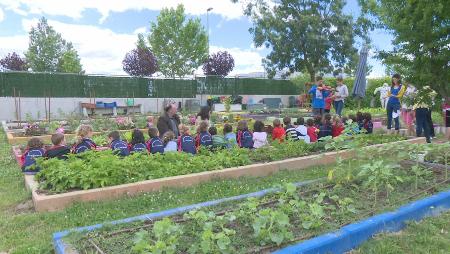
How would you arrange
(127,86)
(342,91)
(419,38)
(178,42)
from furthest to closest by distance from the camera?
(178,42)
(127,86)
(342,91)
(419,38)

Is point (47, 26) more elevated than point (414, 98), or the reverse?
point (47, 26)

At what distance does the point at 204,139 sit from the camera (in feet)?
26.0

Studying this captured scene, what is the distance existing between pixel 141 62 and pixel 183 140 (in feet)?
93.1

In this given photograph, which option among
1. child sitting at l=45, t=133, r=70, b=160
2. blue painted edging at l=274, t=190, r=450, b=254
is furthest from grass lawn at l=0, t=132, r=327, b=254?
blue painted edging at l=274, t=190, r=450, b=254

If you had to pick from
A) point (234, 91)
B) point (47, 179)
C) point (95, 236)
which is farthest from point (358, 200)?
point (234, 91)

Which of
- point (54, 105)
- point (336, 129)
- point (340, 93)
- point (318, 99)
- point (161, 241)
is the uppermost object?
point (340, 93)

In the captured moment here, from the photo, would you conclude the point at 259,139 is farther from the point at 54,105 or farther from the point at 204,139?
the point at 54,105

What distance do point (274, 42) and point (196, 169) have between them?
18.2 meters

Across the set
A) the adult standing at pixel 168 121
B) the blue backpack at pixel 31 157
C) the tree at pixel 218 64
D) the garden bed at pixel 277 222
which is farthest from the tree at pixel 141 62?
the garden bed at pixel 277 222

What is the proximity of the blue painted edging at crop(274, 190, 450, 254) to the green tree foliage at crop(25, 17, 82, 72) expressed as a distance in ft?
123

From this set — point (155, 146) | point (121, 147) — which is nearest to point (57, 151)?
point (121, 147)

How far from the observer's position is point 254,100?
95.6ft

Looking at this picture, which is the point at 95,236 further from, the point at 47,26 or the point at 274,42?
the point at 47,26

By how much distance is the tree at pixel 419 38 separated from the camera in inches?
233
